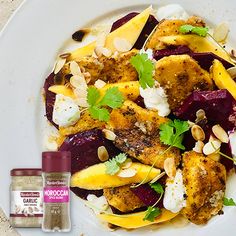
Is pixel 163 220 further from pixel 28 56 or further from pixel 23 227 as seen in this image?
pixel 28 56

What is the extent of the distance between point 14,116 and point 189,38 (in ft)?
1.64

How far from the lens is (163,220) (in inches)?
58.1

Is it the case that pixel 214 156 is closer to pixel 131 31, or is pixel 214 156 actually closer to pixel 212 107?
pixel 212 107

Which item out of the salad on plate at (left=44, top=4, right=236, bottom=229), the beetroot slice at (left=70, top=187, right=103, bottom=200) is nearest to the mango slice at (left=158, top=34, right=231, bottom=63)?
the salad on plate at (left=44, top=4, right=236, bottom=229)

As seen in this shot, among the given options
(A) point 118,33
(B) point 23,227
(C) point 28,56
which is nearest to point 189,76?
(A) point 118,33

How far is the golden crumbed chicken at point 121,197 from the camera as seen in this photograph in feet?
4.75

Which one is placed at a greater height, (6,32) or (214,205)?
(6,32)

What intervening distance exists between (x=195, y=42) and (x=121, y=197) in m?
0.43

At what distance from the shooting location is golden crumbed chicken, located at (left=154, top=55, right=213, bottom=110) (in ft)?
4.63

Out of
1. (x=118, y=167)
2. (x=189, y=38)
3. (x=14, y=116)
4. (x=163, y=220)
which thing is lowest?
(x=163, y=220)

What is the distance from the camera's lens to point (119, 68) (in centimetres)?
148

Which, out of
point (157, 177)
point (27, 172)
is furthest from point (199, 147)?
point (27, 172)

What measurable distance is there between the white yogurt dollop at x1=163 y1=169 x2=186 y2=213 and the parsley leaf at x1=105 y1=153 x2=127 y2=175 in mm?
129

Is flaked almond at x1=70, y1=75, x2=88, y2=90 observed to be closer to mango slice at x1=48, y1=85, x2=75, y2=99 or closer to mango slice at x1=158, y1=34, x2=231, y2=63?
mango slice at x1=48, y1=85, x2=75, y2=99
